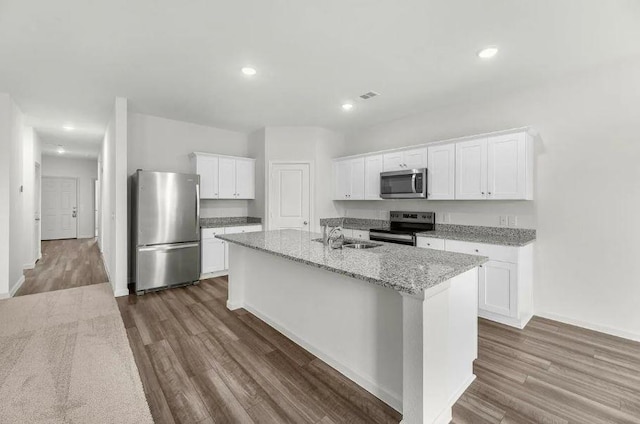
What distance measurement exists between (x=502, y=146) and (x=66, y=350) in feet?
15.5

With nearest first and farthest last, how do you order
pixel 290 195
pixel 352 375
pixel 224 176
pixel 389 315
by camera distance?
pixel 389 315 → pixel 352 375 → pixel 224 176 → pixel 290 195

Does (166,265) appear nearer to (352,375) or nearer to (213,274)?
(213,274)

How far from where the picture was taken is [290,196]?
526 cm

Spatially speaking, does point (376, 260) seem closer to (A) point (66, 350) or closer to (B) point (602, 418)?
(B) point (602, 418)

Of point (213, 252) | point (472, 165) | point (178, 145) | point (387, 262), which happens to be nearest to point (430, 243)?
point (472, 165)

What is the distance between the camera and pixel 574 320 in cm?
309

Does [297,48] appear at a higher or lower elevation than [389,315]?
higher

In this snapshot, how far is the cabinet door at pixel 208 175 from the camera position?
4.86 metres

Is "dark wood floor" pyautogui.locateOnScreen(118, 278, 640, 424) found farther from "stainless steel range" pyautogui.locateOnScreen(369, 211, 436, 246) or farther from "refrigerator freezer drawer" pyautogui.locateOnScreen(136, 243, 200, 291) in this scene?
"stainless steel range" pyautogui.locateOnScreen(369, 211, 436, 246)

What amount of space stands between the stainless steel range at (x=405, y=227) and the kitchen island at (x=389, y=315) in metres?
1.28

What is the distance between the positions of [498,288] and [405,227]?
1.63 m

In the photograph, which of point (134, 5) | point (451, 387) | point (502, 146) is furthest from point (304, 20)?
point (451, 387)

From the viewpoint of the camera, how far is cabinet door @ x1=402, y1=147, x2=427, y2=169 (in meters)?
4.05

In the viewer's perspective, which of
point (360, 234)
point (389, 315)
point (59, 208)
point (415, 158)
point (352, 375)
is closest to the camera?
point (389, 315)
